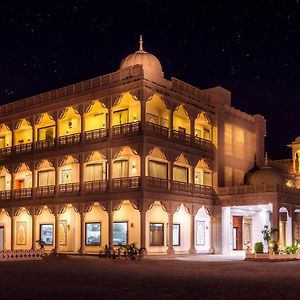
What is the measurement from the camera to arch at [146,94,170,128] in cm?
4552

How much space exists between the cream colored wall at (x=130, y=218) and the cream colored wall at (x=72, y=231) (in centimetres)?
454

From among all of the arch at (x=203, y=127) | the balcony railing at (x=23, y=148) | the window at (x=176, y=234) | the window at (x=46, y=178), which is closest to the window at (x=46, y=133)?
the balcony railing at (x=23, y=148)

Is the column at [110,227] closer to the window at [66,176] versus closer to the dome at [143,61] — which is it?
the window at [66,176]

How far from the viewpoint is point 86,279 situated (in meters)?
22.0

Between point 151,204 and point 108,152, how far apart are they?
5.82 metres

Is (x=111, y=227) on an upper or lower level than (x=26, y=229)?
upper

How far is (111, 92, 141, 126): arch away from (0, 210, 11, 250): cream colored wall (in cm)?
1597

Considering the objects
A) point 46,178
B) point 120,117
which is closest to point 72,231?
point 46,178

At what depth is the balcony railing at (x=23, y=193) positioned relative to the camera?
52.1 metres

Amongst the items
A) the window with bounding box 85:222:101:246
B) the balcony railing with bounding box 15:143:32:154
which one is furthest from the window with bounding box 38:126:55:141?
the window with bounding box 85:222:101:246

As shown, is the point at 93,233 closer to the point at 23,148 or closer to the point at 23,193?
the point at 23,193

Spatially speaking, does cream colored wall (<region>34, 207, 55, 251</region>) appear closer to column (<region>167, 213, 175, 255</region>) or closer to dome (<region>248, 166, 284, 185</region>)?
column (<region>167, 213, 175, 255</region>)

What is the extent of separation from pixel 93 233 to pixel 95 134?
27.3ft

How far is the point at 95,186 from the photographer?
46.3m
